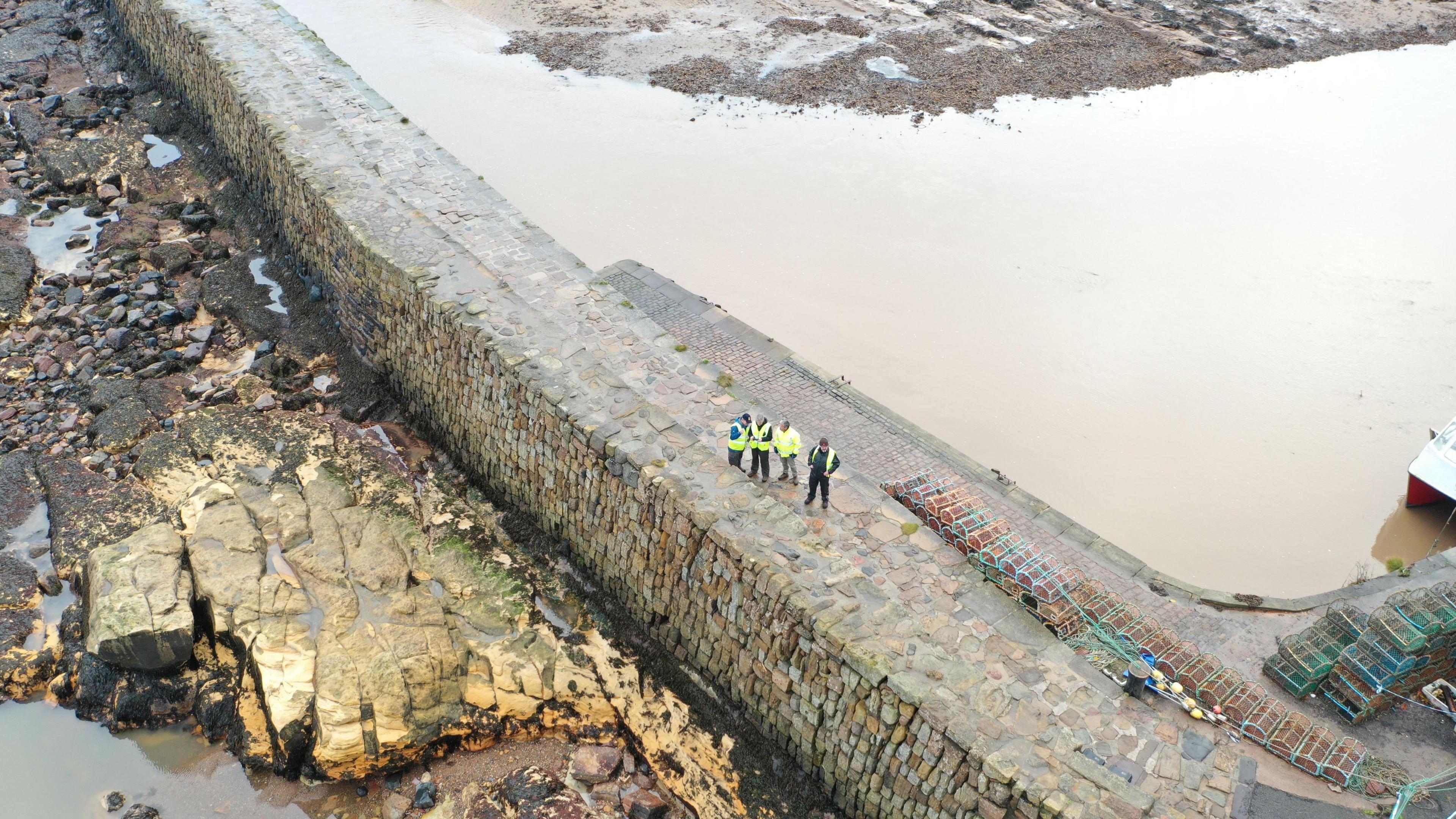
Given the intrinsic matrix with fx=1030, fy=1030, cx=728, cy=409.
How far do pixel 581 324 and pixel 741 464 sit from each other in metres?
2.74

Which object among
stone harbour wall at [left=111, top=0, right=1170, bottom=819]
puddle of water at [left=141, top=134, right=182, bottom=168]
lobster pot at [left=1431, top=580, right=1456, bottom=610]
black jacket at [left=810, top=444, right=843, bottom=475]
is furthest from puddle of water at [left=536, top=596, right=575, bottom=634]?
puddle of water at [left=141, top=134, right=182, bottom=168]

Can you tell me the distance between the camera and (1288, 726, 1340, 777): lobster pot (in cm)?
766

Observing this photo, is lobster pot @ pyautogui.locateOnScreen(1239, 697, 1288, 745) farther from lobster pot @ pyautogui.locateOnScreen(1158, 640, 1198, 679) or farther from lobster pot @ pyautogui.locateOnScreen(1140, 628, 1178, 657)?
lobster pot @ pyautogui.locateOnScreen(1140, 628, 1178, 657)

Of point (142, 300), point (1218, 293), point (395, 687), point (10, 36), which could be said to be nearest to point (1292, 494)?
point (1218, 293)

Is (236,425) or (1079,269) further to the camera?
(1079,269)

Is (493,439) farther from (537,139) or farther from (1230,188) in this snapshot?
(1230,188)

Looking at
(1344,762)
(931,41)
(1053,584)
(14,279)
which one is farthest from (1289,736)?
(931,41)

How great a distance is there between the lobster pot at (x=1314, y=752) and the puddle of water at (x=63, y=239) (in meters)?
16.0

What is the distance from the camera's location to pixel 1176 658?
28.7ft

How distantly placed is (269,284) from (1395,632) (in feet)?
45.2

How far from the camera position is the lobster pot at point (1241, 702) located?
8.14 meters

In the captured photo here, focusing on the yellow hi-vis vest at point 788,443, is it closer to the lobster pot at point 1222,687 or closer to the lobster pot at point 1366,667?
the lobster pot at point 1222,687

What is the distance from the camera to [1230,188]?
17984 millimetres

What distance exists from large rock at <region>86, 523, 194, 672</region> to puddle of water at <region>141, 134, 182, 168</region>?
401 inches
